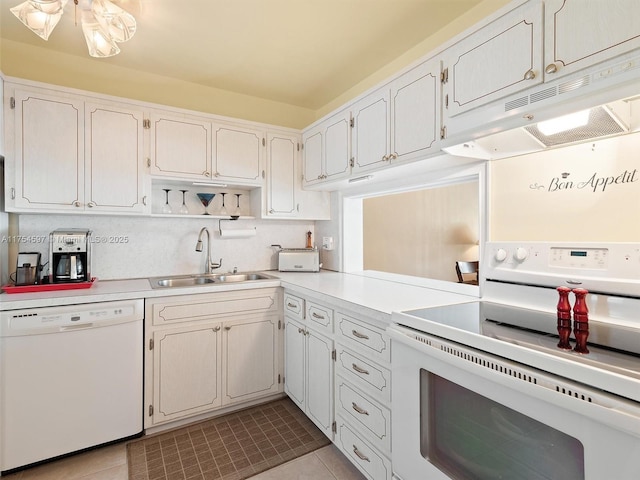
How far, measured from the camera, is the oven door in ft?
2.43

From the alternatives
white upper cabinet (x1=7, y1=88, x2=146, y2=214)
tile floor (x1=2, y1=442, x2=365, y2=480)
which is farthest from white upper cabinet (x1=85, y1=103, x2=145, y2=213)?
tile floor (x1=2, y1=442, x2=365, y2=480)

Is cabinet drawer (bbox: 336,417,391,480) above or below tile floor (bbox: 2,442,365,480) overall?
above

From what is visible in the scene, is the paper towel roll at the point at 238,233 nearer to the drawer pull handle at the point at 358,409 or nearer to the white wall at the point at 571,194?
the drawer pull handle at the point at 358,409

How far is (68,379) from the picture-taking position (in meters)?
1.77

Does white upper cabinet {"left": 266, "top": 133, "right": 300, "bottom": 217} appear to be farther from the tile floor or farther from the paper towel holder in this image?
the tile floor

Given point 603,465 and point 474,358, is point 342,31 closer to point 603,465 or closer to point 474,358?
point 474,358

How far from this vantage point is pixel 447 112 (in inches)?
59.6

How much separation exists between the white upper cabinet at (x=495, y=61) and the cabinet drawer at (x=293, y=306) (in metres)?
1.43

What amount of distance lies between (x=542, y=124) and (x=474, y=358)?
0.94m

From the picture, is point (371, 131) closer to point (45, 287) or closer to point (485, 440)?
point (485, 440)

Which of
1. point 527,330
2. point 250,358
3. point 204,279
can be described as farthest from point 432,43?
point 250,358

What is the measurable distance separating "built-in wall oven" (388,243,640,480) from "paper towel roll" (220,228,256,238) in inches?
66.8

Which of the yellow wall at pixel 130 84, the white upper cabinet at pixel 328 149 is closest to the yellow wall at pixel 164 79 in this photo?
the yellow wall at pixel 130 84

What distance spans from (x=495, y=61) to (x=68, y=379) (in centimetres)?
259
